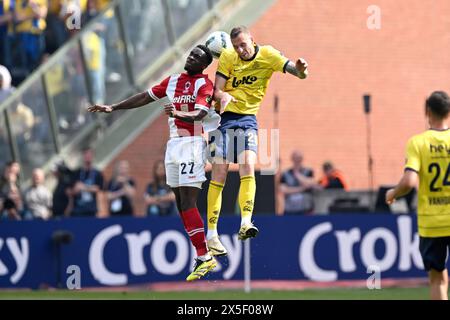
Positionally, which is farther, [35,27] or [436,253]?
[35,27]

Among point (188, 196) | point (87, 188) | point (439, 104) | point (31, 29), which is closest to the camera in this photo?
point (439, 104)

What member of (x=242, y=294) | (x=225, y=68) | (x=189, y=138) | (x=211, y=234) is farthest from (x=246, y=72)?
(x=242, y=294)

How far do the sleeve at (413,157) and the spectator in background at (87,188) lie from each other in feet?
31.8

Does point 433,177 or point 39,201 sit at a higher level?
point 39,201

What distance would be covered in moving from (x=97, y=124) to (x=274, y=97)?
3.80 m

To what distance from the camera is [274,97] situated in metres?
23.7

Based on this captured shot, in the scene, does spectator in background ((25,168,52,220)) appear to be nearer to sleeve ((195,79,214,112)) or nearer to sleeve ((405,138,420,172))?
sleeve ((195,79,214,112))

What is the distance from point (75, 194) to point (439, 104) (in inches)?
405

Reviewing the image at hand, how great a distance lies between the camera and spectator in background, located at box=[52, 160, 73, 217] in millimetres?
20531

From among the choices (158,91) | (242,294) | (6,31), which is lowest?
(242,294)

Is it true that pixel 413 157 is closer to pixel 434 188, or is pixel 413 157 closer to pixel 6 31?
pixel 434 188

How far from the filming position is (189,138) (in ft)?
45.7

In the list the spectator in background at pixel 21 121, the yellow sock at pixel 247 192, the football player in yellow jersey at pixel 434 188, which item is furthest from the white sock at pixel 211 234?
the spectator in background at pixel 21 121

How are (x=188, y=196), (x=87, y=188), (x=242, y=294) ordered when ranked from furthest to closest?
A: 1. (x=87, y=188)
2. (x=242, y=294)
3. (x=188, y=196)
